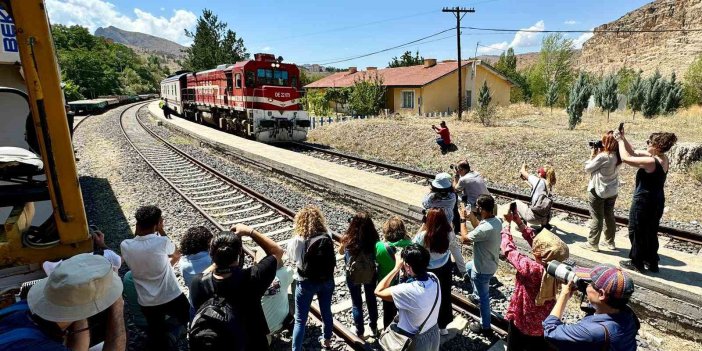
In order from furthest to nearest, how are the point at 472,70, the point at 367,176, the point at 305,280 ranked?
the point at 472,70
the point at 367,176
the point at 305,280

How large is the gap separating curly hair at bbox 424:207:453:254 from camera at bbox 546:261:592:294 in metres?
1.08

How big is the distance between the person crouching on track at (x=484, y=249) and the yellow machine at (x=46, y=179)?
145 inches

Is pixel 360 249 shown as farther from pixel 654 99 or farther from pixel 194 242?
pixel 654 99

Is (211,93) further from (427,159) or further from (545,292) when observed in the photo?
(545,292)

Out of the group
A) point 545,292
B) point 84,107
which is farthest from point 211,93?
point 545,292

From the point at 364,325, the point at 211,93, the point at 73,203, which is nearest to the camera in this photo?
the point at 73,203

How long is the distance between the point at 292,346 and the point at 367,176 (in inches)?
308

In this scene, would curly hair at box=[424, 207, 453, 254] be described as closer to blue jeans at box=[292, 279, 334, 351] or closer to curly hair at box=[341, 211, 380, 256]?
curly hair at box=[341, 211, 380, 256]

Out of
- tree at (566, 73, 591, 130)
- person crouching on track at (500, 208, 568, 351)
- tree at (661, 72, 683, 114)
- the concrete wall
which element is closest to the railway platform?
person crouching on track at (500, 208, 568, 351)

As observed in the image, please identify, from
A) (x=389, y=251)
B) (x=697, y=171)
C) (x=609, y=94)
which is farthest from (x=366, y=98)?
(x=389, y=251)

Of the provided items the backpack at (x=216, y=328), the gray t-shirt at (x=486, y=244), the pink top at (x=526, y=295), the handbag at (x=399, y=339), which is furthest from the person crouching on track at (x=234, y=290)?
the gray t-shirt at (x=486, y=244)

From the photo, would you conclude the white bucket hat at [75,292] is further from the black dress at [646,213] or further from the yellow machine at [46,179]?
the black dress at [646,213]

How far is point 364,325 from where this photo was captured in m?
4.66

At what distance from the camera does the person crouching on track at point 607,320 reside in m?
2.39
